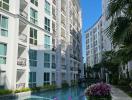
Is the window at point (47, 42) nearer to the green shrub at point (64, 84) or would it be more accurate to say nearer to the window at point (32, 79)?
the window at point (32, 79)

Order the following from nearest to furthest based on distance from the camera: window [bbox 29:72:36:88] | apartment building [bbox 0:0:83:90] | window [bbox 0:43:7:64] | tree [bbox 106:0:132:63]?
tree [bbox 106:0:132:63]
window [bbox 0:43:7:64]
apartment building [bbox 0:0:83:90]
window [bbox 29:72:36:88]

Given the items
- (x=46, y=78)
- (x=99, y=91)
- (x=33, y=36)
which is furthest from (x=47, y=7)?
(x=99, y=91)

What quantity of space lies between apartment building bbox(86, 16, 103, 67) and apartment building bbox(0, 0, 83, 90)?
2667 inches

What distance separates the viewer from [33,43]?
115ft

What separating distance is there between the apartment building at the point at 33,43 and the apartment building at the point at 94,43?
222ft

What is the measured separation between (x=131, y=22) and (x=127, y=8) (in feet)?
2.22

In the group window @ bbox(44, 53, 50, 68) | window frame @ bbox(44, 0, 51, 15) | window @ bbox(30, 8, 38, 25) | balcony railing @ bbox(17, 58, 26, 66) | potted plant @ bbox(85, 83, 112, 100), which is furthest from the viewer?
window frame @ bbox(44, 0, 51, 15)

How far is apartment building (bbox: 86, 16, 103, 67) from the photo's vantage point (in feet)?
390

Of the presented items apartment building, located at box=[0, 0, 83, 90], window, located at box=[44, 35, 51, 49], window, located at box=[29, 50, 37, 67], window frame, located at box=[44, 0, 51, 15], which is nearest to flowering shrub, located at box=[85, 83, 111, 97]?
apartment building, located at box=[0, 0, 83, 90]

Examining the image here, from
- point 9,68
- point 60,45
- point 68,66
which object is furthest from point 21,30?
point 68,66

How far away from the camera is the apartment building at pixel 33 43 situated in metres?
27.8

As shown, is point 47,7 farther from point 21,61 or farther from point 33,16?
point 21,61

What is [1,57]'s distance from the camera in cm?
2678

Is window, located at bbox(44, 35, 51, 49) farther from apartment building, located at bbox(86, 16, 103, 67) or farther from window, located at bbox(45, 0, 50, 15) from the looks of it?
apartment building, located at bbox(86, 16, 103, 67)
